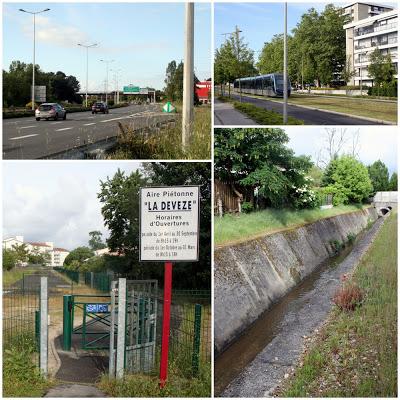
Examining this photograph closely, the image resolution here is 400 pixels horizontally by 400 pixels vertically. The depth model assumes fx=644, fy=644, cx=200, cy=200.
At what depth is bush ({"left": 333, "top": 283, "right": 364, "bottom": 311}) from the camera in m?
8.50

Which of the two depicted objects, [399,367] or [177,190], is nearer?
[177,190]

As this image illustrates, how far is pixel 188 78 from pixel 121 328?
3555 mm

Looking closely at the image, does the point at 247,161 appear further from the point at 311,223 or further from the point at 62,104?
the point at 62,104

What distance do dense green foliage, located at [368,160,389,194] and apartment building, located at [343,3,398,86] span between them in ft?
4.51

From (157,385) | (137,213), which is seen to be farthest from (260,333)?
(137,213)

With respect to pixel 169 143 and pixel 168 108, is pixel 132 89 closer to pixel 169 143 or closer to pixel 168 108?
pixel 168 108

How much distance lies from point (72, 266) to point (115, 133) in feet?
20.9

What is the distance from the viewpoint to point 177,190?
23.8 feet

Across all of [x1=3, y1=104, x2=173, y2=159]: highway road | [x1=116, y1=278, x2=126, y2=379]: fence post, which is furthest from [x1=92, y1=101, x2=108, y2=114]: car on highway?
[x1=116, y1=278, x2=126, y2=379]: fence post

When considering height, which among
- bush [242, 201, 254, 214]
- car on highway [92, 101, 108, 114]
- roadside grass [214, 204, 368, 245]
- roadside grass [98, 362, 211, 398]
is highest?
car on highway [92, 101, 108, 114]

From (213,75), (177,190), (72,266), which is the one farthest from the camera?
(72,266)

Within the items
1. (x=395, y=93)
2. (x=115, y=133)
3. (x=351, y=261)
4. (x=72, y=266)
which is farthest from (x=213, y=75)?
(x=72, y=266)

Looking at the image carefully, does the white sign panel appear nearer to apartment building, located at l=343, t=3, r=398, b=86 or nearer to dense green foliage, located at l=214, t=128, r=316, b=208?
dense green foliage, located at l=214, t=128, r=316, b=208

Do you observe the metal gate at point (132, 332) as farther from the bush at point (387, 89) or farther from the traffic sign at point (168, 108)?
the bush at point (387, 89)
